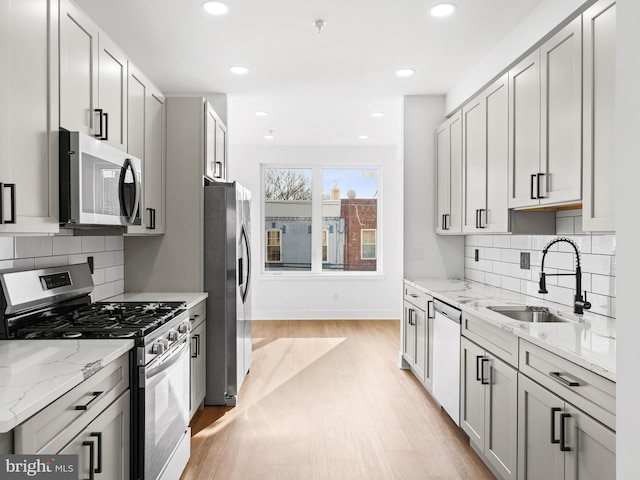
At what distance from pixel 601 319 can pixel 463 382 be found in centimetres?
87

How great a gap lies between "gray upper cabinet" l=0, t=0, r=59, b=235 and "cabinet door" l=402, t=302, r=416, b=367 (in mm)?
2952

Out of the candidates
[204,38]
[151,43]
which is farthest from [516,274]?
[151,43]

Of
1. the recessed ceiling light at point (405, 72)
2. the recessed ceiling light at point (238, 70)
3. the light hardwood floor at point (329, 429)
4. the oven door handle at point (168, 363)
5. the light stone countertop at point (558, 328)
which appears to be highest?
the recessed ceiling light at point (405, 72)

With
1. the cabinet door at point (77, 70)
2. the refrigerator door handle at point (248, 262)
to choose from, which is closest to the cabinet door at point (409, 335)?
the refrigerator door handle at point (248, 262)

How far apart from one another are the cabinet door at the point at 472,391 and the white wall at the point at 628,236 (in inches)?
77.5

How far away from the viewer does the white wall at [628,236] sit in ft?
1.83

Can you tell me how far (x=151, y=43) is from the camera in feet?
10.4

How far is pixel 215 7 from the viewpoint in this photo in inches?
104

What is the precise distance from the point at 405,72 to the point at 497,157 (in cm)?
120

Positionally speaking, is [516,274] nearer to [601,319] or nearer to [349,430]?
[601,319]

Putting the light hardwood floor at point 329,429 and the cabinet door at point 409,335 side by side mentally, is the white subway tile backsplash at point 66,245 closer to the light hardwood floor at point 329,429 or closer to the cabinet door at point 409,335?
the light hardwood floor at point 329,429

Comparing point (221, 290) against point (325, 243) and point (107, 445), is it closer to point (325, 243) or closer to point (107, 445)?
point (107, 445)

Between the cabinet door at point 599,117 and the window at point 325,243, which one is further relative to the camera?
the window at point 325,243

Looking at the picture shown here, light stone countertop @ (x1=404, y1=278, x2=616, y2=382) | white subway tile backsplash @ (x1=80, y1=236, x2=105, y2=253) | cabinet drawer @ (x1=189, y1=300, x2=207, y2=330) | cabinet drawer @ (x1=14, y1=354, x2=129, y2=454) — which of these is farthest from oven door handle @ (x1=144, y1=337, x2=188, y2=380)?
light stone countertop @ (x1=404, y1=278, x2=616, y2=382)
